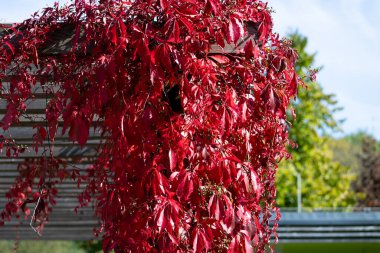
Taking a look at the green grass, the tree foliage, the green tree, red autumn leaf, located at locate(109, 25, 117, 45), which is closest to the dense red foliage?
red autumn leaf, located at locate(109, 25, 117, 45)

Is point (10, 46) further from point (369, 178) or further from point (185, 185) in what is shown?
point (369, 178)

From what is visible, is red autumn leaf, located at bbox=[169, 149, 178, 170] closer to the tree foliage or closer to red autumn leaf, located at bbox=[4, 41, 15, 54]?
red autumn leaf, located at bbox=[4, 41, 15, 54]

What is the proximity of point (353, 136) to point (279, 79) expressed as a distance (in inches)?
2200

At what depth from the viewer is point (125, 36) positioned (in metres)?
3.08

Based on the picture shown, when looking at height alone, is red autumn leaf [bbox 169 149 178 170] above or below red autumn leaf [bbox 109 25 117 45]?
below

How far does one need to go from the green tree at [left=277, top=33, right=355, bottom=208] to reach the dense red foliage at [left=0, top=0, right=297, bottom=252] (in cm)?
1626

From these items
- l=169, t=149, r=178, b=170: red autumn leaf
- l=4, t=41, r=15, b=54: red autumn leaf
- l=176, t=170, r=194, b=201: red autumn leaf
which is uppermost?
l=4, t=41, r=15, b=54: red autumn leaf

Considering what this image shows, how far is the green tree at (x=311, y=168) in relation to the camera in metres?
19.7

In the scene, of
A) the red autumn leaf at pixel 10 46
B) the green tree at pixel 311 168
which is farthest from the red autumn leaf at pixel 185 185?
the green tree at pixel 311 168

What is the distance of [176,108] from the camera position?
10.8 ft

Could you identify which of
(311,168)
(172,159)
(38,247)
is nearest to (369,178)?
(311,168)

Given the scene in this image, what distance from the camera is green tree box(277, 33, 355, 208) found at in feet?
64.6

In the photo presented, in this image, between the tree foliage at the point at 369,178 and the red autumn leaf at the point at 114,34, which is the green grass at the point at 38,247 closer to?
the tree foliage at the point at 369,178

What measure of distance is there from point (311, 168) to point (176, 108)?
56.7 ft
